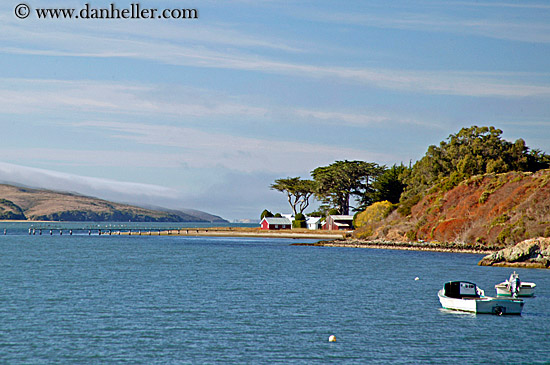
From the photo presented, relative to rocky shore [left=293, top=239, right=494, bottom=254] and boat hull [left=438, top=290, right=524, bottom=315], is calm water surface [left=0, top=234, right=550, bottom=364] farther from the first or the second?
rocky shore [left=293, top=239, right=494, bottom=254]

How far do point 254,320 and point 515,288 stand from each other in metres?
22.3

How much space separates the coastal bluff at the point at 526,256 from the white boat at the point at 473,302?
117 feet

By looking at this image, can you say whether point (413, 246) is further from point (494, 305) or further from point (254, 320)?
point (254, 320)

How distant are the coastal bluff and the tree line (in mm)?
61001

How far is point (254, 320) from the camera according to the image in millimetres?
40844

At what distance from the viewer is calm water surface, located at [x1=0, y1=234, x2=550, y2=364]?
31.9 meters

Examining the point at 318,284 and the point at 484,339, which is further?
the point at 318,284

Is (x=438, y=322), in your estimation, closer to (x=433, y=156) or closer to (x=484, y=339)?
(x=484, y=339)

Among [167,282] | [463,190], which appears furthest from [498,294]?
[463,190]

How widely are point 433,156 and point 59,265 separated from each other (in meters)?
106

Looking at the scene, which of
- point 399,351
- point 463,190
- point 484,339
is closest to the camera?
point 399,351

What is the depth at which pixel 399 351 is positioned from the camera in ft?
107

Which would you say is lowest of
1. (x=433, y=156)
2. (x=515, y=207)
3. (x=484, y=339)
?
(x=484, y=339)

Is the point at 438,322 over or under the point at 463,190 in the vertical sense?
under
